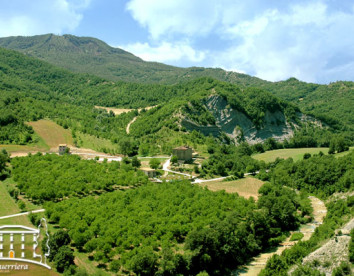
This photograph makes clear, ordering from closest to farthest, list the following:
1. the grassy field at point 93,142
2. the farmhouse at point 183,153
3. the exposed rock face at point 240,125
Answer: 1. the farmhouse at point 183,153
2. the grassy field at point 93,142
3. the exposed rock face at point 240,125

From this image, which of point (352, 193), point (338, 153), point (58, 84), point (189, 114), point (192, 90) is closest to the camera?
point (352, 193)

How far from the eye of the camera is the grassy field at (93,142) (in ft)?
301

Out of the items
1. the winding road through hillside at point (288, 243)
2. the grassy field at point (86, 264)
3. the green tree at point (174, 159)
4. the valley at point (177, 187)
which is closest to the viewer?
the grassy field at point (86, 264)

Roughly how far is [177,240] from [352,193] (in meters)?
32.3

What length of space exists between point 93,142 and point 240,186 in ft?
158

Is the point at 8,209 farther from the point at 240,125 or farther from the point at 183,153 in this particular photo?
the point at 240,125

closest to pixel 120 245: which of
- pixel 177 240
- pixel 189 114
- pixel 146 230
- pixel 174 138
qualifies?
pixel 146 230

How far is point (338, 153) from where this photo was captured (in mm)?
80562

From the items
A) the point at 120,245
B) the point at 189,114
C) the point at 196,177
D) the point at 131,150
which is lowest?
the point at 120,245

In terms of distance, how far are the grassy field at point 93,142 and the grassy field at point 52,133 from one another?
289 centimetres

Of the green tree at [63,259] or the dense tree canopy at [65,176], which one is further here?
the dense tree canopy at [65,176]

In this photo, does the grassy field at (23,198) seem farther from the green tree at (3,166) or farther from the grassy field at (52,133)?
the grassy field at (52,133)

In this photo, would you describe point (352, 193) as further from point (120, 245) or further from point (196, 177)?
point (120, 245)

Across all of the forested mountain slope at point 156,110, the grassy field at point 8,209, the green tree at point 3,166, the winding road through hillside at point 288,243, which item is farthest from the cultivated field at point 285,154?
the green tree at point 3,166
